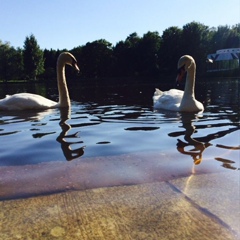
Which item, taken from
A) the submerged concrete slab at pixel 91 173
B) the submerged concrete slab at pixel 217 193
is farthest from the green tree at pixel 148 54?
the submerged concrete slab at pixel 217 193

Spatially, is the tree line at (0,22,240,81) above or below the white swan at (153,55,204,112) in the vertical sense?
above

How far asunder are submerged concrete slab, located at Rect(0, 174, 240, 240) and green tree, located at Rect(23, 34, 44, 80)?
8244 centimetres

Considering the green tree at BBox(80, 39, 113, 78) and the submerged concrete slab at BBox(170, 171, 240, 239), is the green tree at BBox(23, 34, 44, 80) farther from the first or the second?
the submerged concrete slab at BBox(170, 171, 240, 239)

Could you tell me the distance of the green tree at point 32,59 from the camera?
270 ft

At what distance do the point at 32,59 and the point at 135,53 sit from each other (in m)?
24.8

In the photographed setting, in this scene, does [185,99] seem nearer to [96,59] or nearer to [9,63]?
[96,59]

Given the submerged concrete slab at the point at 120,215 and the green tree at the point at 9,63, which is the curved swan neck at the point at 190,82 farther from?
the green tree at the point at 9,63

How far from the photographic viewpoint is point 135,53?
260 feet

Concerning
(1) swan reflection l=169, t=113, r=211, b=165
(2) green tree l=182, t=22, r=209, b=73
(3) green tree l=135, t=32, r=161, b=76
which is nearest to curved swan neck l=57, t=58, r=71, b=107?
(1) swan reflection l=169, t=113, r=211, b=165

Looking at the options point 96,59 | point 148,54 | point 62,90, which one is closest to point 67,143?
point 62,90

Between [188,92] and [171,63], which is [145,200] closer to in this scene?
[188,92]

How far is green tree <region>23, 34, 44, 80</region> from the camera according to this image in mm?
82250

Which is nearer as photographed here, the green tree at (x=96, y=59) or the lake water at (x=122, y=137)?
the lake water at (x=122, y=137)

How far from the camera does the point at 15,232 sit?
2.52 metres
